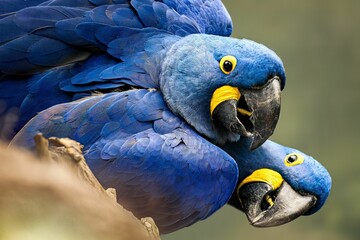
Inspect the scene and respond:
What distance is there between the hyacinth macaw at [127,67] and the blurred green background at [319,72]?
6.74 feet

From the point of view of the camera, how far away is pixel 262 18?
13.7 ft

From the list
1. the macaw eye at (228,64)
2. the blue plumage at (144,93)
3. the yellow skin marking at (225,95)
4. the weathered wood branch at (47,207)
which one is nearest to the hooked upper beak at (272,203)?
the blue plumage at (144,93)

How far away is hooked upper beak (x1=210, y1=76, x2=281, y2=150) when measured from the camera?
6.41 ft

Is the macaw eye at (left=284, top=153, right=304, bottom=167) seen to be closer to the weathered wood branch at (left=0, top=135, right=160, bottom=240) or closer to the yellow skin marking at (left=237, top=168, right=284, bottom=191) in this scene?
the yellow skin marking at (left=237, top=168, right=284, bottom=191)

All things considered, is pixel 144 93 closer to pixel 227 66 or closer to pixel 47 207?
pixel 227 66

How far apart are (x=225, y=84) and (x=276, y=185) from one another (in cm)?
46

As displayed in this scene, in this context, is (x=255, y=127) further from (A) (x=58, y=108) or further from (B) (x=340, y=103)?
(B) (x=340, y=103)

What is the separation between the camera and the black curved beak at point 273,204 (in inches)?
87.0

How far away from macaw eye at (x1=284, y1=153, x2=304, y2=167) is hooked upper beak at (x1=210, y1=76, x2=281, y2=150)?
0.32 metres

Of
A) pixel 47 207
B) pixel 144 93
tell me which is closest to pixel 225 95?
pixel 144 93

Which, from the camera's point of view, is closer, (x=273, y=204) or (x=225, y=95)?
(x=225, y=95)

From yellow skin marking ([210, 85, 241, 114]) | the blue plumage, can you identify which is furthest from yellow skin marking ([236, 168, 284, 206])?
yellow skin marking ([210, 85, 241, 114])

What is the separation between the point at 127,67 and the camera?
6.68ft

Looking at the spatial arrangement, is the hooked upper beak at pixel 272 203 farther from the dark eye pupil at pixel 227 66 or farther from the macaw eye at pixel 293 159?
the dark eye pupil at pixel 227 66
